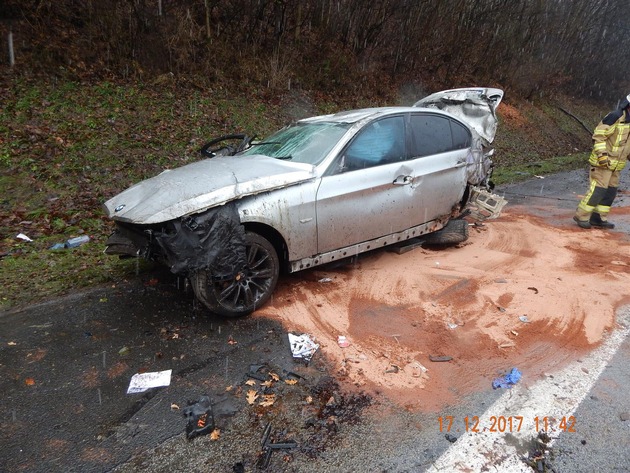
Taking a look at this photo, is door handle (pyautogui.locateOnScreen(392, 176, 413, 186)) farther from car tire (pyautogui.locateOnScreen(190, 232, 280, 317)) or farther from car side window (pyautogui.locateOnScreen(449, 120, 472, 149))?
car tire (pyautogui.locateOnScreen(190, 232, 280, 317))

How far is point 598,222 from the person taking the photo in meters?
6.87

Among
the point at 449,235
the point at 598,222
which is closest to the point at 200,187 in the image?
the point at 449,235

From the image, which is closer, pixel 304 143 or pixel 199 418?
pixel 199 418

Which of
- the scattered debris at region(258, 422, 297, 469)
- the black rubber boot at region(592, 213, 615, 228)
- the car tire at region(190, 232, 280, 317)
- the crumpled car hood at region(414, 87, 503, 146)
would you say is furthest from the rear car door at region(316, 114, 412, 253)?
the black rubber boot at region(592, 213, 615, 228)

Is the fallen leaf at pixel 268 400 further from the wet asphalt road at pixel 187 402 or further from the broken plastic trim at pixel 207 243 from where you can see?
the broken plastic trim at pixel 207 243

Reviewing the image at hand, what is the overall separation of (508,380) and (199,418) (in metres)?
2.17

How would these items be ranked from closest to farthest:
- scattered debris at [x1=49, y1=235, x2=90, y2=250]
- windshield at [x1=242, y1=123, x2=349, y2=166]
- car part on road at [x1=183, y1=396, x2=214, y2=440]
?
car part on road at [x1=183, y1=396, x2=214, y2=440], windshield at [x1=242, y1=123, x2=349, y2=166], scattered debris at [x1=49, y1=235, x2=90, y2=250]

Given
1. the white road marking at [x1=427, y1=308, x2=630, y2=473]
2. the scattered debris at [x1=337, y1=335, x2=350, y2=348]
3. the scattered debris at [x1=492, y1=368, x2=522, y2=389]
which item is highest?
the white road marking at [x1=427, y1=308, x2=630, y2=473]

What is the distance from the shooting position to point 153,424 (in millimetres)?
2629

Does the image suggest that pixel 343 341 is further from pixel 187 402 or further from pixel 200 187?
pixel 200 187

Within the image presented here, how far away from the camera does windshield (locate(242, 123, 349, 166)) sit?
4305 mm

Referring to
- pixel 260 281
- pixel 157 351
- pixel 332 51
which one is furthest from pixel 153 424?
pixel 332 51

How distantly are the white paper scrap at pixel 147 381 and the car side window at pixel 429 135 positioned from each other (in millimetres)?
3438

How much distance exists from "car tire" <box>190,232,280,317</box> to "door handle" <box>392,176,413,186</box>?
1583 millimetres
